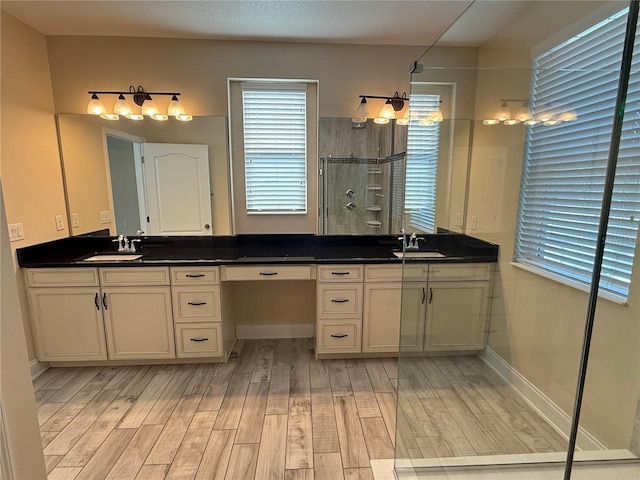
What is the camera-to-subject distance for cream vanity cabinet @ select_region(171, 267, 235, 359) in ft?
8.13

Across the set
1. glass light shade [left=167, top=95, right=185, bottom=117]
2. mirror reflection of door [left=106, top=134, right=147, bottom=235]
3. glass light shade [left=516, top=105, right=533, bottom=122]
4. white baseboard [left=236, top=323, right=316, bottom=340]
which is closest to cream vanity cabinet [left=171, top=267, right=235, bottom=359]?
white baseboard [left=236, top=323, right=316, bottom=340]

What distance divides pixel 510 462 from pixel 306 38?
3089 millimetres

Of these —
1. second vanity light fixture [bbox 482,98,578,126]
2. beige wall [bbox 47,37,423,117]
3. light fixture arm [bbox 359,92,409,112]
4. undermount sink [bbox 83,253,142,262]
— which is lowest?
undermount sink [bbox 83,253,142,262]

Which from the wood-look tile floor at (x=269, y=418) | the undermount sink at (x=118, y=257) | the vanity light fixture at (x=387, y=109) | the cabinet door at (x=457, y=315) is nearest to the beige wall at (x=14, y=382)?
the wood-look tile floor at (x=269, y=418)

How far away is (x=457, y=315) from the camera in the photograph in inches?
97.7

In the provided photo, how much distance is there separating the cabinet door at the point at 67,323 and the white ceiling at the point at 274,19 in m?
1.93

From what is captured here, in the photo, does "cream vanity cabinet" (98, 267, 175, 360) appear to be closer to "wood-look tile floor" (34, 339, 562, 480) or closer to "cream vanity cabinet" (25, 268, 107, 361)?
"cream vanity cabinet" (25, 268, 107, 361)

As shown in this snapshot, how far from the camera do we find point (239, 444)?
1815mm

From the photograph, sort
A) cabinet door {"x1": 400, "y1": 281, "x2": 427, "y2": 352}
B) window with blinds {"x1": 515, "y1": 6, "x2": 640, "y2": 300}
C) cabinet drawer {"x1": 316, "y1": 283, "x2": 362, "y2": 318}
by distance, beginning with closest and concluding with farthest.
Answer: window with blinds {"x1": 515, "y1": 6, "x2": 640, "y2": 300} → cabinet door {"x1": 400, "y1": 281, "x2": 427, "y2": 352} → cabinet drawer {"x1": 316, "y1": 283, "x2": 362, "y2": 318}

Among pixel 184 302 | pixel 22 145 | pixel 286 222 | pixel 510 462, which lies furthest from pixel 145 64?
pixel 510 462

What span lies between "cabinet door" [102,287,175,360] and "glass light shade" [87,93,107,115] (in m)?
1.43

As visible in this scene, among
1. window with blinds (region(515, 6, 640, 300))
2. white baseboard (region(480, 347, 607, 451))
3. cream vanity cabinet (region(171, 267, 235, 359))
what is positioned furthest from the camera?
cream vanity cabinet (region(171, 267, 235, 359))

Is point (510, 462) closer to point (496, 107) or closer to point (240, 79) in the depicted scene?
point (496, 107)

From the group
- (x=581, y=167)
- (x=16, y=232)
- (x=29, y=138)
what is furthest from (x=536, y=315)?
(x=29, y=138)
